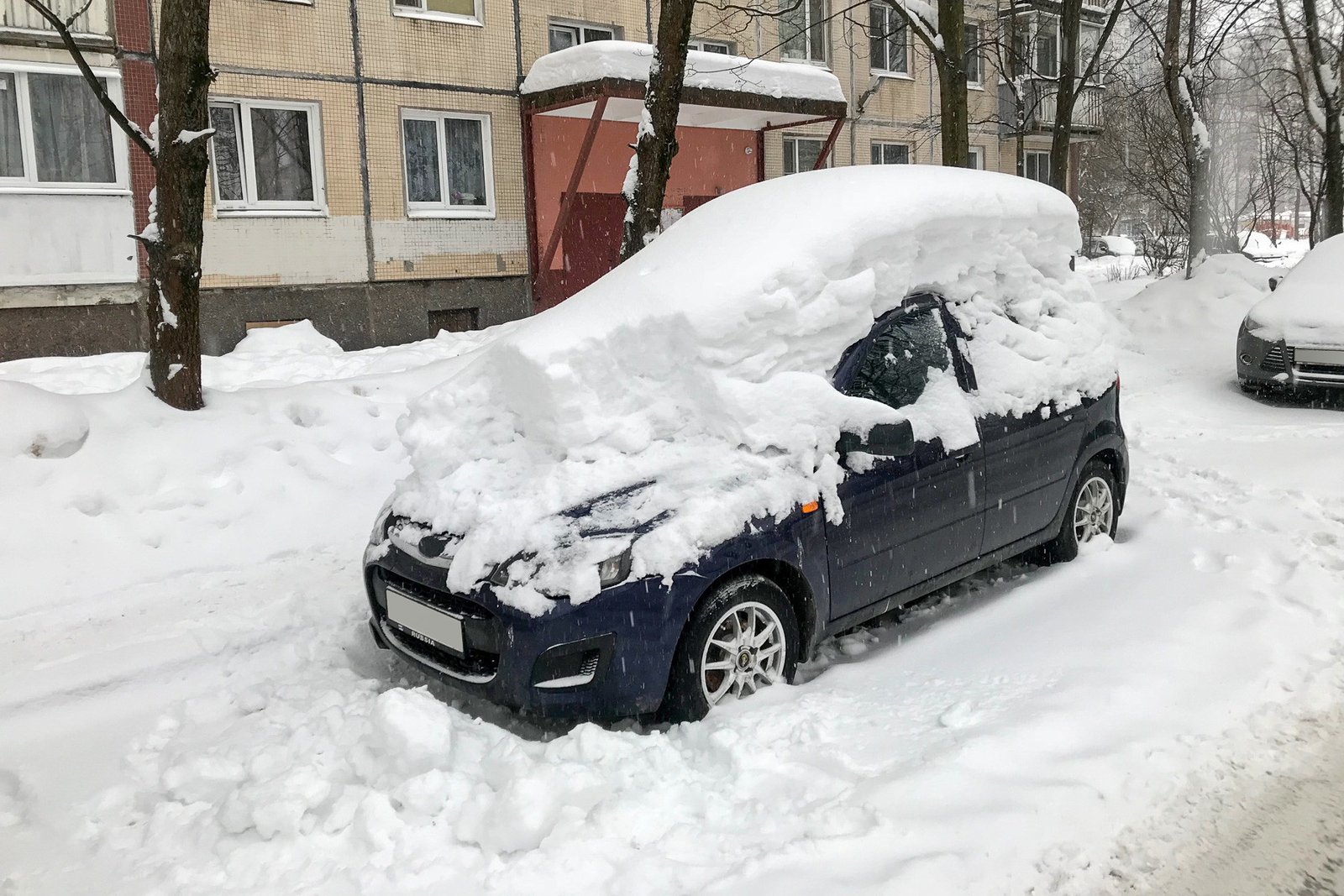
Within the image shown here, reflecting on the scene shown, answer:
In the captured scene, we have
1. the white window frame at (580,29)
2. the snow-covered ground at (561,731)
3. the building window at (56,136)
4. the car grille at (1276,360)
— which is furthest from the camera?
the white window frame at (580,29)

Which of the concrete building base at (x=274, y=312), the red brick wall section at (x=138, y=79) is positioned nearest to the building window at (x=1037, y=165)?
the concrete building base at (x=274, y=312)

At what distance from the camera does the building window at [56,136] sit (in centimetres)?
1227

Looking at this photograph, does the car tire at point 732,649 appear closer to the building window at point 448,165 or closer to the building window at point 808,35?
the building window at point 448,165

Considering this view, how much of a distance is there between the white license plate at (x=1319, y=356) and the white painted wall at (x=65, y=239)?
12.5 m

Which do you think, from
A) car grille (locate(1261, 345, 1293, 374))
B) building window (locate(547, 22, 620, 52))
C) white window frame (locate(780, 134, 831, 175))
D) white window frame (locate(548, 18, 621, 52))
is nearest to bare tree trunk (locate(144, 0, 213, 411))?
car grille (locate(1261, 345, 1293, 374))

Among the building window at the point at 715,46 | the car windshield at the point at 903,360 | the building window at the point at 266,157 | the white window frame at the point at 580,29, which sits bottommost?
the car windshield at the point at 903,360

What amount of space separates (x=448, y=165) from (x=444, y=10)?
223 cm

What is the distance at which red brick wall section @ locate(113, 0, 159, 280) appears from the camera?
41.5 ft

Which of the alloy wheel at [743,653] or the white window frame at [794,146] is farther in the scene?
the white window frame at [794,146]

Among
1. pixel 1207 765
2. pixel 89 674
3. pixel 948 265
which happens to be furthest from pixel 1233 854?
pixel 89 674

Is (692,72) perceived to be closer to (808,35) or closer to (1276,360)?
(808,35)

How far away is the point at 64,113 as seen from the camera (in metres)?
12.6

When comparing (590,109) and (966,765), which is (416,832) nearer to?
(966,765)

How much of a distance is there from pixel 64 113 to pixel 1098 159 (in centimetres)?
4016
